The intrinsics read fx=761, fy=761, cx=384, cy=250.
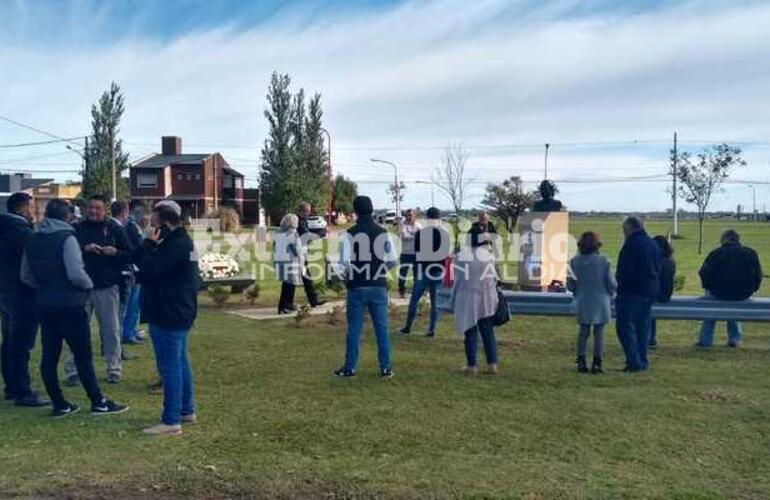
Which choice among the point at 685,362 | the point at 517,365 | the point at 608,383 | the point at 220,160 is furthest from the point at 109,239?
the point at 220,160

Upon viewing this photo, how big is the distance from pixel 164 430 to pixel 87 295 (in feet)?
4.85

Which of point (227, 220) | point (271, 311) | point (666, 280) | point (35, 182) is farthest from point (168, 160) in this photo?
point (666, 280)

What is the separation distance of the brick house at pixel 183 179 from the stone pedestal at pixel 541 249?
59.7m

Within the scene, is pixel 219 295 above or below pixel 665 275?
below

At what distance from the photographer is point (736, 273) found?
10328 millimetres

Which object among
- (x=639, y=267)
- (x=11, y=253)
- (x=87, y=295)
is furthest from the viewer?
(x=639, y=267)

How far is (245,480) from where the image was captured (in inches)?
200

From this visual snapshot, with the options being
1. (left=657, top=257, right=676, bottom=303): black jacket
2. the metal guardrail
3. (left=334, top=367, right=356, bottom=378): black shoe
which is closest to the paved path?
the metal guardrail

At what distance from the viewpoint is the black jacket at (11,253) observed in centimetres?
707

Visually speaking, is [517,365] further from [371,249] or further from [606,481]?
[606,481]

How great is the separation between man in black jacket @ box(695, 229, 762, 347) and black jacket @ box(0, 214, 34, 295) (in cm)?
830

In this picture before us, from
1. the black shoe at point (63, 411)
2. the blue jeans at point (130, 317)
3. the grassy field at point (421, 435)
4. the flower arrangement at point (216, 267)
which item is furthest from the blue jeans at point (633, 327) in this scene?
the flower arrangement at point (216, 267)

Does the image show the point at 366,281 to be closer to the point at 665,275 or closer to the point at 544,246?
the point at 665,275

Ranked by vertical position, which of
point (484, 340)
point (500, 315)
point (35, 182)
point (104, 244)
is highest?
point (35, 182)
